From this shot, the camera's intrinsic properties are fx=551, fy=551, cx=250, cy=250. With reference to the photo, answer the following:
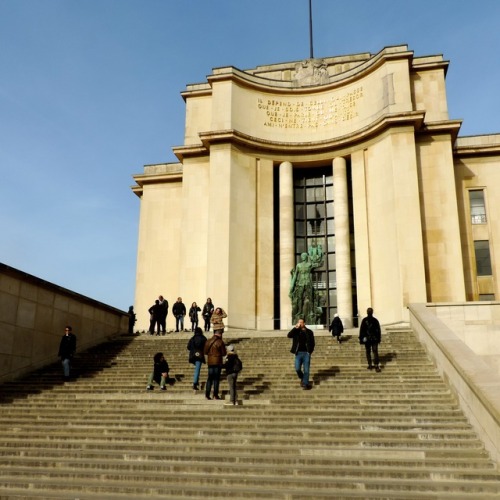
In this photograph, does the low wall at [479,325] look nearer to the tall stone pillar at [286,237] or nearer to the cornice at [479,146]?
the tall stone pillar at [286,237]

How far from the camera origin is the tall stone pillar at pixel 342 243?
82.2 feet

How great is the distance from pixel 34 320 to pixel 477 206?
67.8 feet

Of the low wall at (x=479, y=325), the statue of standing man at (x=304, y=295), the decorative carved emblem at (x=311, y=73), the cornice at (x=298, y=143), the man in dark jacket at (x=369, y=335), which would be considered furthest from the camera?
the decorative carved emblem at (x=311, y=73)

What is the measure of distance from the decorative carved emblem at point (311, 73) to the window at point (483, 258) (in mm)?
11327

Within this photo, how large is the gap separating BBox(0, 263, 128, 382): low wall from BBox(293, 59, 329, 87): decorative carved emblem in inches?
686

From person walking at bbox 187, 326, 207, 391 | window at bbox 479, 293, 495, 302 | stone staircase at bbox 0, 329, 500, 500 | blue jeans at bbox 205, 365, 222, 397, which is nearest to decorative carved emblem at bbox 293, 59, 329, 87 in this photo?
window at bbox 479, 293, 495, 302

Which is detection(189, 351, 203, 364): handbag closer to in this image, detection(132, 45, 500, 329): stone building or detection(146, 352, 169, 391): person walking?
detection(146, 352, 169, 391): person walking

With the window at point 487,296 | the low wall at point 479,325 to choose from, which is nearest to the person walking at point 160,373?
the low wall at point 479,325

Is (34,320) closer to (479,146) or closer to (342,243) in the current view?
(342,243)

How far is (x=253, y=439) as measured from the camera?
27.7ft

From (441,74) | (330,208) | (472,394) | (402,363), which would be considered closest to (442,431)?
(472,394)

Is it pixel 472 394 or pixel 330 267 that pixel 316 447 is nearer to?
pixel 472 394

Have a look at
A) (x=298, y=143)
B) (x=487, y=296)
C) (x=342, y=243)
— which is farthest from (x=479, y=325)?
(x=298, y=143)

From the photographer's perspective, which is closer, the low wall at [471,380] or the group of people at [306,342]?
the low wall at [471,380]
